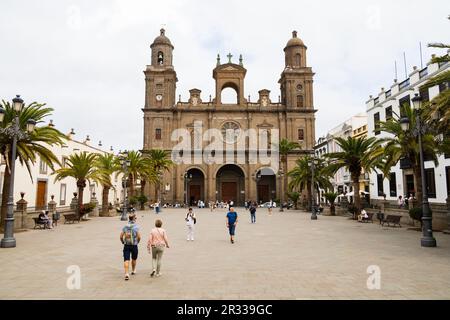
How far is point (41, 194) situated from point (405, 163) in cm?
3779

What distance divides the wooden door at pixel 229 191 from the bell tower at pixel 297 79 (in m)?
16.1

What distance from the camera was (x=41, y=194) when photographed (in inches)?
1389

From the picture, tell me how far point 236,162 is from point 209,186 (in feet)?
19.1

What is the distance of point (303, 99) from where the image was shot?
175 ft

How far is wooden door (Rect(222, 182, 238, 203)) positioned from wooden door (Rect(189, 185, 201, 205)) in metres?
4.18

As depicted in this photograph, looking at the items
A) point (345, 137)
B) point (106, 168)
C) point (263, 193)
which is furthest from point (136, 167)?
point (345, 137)

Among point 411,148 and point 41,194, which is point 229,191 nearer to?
point 41,194

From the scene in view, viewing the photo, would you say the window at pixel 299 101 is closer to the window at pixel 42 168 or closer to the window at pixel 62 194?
the window at pixel 62 194

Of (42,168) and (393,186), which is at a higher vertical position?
(42,168)

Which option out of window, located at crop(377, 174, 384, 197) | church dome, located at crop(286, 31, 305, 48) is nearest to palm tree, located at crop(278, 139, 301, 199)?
window, located at crop(377, 174, 384, 197)

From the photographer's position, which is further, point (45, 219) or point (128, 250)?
point (45, 219)

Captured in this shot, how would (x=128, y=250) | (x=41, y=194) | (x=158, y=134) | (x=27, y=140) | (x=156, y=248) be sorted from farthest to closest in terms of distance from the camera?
(x=158, y=134)
(x=41, y=194)
(x=27, y=140)
(x=156, y=248)
(x=128, y=250)

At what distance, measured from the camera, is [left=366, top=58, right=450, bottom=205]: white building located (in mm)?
25359
